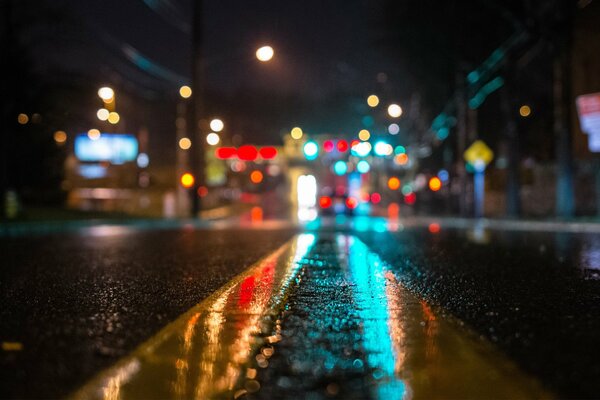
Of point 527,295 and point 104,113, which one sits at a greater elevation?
point 104,113

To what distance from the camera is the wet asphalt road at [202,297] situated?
5.92 m

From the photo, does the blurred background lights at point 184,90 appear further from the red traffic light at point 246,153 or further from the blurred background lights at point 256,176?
the blurred background lights at point 256,176

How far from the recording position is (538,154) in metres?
44.9

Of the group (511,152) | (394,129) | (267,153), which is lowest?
(511,152)

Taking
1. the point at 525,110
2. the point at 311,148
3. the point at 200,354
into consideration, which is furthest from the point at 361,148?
the point at 200,354

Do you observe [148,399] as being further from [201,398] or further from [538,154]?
[538,154]

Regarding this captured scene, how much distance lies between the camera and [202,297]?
945 centimetres

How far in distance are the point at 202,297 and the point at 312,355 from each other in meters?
3.55

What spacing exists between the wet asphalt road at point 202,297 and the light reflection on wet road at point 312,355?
1.05 ft

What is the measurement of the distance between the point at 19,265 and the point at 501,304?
30.5ft

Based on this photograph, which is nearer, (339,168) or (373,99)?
(373,99)

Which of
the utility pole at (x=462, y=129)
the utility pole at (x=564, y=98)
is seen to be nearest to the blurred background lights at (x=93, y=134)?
the utility pole at (x=462, y=129)

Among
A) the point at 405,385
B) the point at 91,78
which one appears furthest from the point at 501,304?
the point at 91,78

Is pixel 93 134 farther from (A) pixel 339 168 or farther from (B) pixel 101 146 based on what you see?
(A) pixel 339 168
